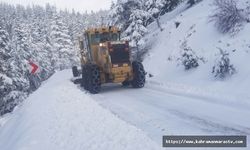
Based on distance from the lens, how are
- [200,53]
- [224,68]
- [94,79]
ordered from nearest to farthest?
[224,68] < [94,79] < [200,53]

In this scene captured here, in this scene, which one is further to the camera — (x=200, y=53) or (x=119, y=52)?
(x=200, y=53)

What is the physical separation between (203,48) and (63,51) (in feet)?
166

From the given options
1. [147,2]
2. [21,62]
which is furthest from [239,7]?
[21,62]

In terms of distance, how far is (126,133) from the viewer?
1006 cm

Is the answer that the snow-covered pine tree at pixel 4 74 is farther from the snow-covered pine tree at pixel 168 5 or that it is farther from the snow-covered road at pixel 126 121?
the snow-covered pine tree at pixel 168 5

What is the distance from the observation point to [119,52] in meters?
19.7

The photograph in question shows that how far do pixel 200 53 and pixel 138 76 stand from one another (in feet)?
12.2

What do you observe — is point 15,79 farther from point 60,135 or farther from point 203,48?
point 60,135

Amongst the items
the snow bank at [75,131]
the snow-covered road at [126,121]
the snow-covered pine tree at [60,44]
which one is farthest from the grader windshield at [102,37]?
the snow-covered pine tree at [60,44]

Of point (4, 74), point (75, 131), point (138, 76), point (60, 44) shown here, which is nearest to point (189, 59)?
point (138, 76)

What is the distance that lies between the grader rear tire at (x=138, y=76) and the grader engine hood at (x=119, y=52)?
0.58 meters

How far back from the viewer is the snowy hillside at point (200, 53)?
1581 cm

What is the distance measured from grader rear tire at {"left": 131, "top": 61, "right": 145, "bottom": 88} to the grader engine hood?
0.58 m

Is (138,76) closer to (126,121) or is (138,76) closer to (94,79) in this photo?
(94,79)
